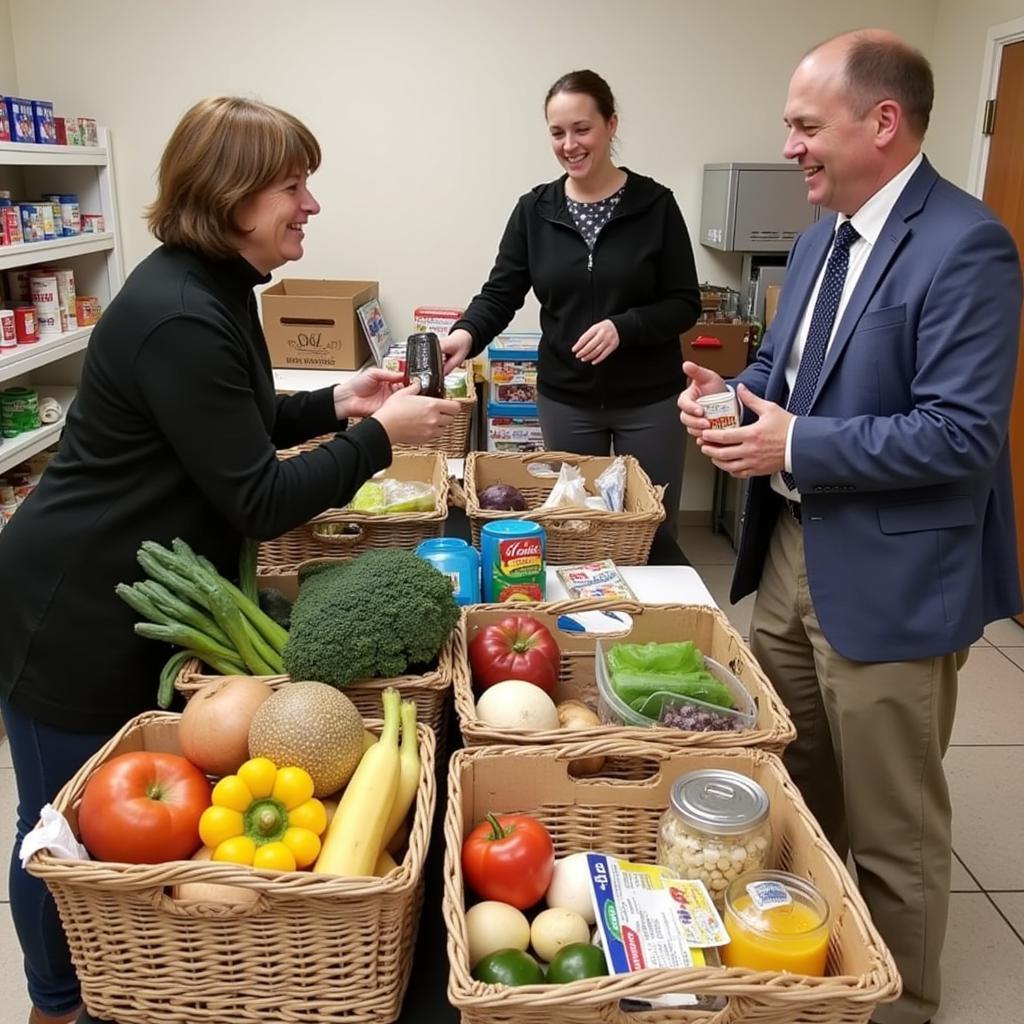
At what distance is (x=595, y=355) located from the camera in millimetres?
2416

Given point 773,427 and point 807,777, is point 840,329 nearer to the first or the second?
point 773,427

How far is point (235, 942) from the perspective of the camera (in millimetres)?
936

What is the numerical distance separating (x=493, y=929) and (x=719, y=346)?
3303mm

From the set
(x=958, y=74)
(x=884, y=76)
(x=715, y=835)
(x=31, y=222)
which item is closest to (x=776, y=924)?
(x=715, y=835)

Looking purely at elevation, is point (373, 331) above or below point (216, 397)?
below

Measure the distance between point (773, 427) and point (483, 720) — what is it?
65 centimetres

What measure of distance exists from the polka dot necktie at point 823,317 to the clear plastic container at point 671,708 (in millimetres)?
436

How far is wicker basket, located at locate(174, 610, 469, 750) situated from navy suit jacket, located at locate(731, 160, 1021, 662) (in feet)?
2.08

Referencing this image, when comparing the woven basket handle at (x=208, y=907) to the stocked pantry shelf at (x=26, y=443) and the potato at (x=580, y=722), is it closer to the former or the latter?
the potato at (x=580, y=722)

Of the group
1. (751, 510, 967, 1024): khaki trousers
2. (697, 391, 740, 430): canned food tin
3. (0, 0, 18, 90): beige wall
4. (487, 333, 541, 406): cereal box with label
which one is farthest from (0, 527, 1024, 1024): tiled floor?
(0, 0, 18, 90): beige wall

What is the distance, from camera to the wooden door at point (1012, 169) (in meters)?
3.48

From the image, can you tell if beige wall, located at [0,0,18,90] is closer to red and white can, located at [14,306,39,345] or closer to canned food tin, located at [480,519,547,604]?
red and white can, located at [14,306,39,345]

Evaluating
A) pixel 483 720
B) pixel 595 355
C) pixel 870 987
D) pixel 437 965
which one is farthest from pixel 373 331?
pixel 870 987

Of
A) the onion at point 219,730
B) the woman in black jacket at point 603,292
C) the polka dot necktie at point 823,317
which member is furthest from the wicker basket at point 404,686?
the woman in black jacket at point 603,292
